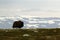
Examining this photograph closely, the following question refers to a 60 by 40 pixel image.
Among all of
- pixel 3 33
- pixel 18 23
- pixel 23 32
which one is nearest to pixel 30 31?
pixel 23 32

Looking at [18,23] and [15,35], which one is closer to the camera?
[15,35]

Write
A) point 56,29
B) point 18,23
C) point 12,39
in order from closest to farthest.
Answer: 1. point 12,39
2. point 56,29
3. point 18,23

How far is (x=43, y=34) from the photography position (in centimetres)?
138

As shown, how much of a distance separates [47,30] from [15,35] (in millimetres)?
201

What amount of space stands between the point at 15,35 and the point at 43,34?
17 cm

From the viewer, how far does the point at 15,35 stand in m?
1.37

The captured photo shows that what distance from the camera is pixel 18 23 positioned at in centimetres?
271

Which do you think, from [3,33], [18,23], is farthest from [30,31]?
[18,23]

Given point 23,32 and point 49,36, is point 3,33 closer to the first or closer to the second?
point 23,32

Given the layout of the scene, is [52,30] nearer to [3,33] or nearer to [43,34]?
[43,34]

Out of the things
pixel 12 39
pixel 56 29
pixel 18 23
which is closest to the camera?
pixel 12 39

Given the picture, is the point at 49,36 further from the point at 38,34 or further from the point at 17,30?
the point at 17,30

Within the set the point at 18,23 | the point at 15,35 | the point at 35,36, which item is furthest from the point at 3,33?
the point at 18,23

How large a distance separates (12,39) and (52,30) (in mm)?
260
